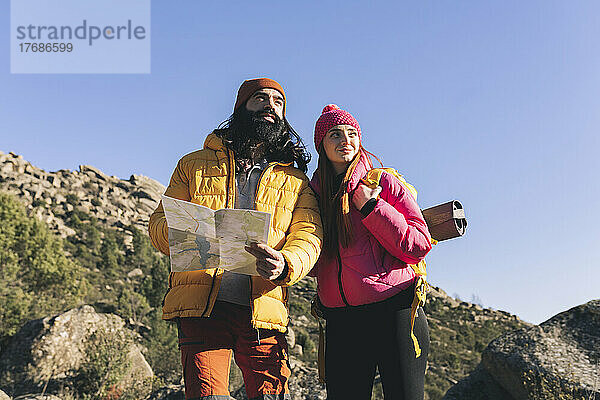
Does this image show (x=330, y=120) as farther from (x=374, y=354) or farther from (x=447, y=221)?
(x=374, y=354)

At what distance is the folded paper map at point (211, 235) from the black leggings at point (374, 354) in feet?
2.14

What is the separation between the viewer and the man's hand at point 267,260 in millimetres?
2119

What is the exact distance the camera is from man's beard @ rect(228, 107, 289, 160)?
2.73 m

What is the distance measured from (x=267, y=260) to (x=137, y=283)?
31.6m

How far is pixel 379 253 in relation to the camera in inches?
101

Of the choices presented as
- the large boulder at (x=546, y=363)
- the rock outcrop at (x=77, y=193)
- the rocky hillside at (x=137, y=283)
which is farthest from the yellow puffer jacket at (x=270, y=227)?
the rock outcrop at (x=77, y=193)

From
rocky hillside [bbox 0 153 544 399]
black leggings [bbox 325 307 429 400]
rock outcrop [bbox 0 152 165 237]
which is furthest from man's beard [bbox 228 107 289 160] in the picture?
rock outcrop [bbox 0 152 165 237]

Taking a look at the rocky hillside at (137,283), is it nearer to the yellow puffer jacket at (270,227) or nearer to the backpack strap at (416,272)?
the backpack strap at (416,272)

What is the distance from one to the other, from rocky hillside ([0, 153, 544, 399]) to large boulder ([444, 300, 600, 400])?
2.20 m

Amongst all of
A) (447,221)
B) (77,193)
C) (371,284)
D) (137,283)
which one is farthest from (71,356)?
(77,193)

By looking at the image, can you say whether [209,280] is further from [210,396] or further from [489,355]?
[489,355]

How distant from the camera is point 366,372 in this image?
2547 mm

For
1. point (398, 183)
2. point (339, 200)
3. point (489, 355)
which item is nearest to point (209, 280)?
point (339, 200)

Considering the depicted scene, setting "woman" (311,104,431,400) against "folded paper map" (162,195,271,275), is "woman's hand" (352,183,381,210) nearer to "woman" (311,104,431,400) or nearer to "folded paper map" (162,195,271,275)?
"woman" (311,104,431,400)
